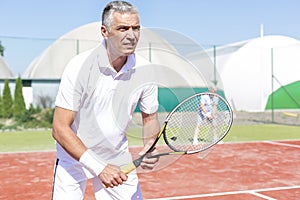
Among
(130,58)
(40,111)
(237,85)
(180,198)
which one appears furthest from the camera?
(237,85)

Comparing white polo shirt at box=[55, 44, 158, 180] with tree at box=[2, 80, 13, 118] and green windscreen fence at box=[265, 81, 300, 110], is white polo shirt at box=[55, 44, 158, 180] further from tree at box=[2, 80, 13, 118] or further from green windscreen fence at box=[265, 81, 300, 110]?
green windscreen fence at box=[265, 81, 300, 110]

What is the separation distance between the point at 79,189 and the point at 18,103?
11.4 metres

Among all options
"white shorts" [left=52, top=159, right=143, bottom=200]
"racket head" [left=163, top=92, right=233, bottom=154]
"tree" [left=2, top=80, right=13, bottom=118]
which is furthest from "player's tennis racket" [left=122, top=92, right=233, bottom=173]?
"tree" [left=2, top=80, right=13, bottom=118]

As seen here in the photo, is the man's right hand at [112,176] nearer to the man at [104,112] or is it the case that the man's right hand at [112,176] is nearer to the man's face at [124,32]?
the man at [104,112]

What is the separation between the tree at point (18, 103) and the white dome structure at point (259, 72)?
957cm

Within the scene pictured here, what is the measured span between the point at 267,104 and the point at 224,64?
→ 11.3 ft

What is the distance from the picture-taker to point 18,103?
13195 millimetres

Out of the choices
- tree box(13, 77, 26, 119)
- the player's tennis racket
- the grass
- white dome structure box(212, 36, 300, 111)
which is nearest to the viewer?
the player's tennis racket

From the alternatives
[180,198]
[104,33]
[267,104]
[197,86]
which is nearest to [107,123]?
[104,33]

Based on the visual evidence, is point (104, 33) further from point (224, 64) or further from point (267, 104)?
point (224, 64)

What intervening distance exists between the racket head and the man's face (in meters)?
0.57

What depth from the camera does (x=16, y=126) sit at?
12625 mm

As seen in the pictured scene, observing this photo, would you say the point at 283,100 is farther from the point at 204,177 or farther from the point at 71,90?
the point at 71,90

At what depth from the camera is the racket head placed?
261cm
